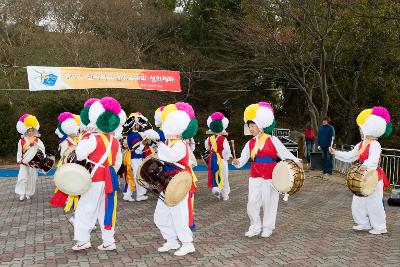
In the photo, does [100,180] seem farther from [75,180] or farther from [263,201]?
[263,201]

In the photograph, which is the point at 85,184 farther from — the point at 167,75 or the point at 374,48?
the point at 374,48

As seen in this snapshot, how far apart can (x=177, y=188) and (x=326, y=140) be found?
9.39 meters

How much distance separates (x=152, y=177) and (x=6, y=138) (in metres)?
16.6

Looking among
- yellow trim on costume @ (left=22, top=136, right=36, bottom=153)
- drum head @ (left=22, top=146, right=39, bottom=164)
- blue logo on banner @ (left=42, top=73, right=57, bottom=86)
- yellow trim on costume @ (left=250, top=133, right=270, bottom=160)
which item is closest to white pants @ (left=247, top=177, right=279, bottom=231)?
yellow trim on costume @ (left=250, top=133, right=270, bottom=160)

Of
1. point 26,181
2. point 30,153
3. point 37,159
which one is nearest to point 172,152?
point 37,159

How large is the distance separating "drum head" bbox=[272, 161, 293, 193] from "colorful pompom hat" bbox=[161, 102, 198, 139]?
1.38 meters

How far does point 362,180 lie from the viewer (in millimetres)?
6949

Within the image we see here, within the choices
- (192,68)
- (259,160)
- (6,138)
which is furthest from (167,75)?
(259,160)

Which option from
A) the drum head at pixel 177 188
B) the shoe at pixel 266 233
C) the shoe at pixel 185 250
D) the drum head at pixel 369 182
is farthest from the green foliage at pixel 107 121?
the drum head at pixel 369 182

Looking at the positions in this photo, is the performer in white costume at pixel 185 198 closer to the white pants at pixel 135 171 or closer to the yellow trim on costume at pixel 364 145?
the yellow trim on costume at pixel 364 145

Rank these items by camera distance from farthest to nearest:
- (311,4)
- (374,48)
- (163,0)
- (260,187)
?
(163,0) < (374,48) < (311,4) < (260,187)

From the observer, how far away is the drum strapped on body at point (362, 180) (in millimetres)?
6980

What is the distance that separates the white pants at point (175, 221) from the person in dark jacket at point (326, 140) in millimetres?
8622

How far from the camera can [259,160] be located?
718 centimetres
